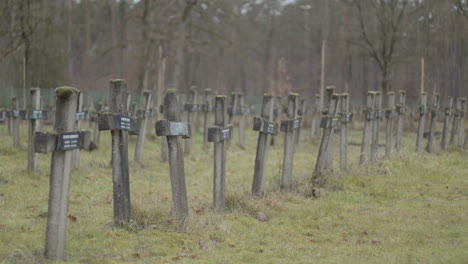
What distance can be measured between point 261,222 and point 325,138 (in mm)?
3420

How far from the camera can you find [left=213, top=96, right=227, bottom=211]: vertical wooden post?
802cm

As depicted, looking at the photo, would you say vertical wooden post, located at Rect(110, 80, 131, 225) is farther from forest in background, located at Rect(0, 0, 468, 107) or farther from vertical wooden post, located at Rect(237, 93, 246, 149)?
vertical wooden post, located at Rect(237, 93, 246, 149)

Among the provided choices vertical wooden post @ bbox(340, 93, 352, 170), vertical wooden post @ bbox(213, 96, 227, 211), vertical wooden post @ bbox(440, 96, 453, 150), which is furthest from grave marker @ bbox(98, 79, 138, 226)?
vertical wooden post @ bbox(440, 96, 453, 150)

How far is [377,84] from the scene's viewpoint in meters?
41.9

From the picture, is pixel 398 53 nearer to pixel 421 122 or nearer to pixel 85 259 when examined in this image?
pixel 421 122

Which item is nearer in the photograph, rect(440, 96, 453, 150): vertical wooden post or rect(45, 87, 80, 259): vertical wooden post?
rect(45, 87, 80, 259): vertical wooden post

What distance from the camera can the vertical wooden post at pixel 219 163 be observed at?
8023 millimetres

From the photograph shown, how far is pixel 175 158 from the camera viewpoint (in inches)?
283

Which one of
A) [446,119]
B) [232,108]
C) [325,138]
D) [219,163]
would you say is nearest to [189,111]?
[232,108]

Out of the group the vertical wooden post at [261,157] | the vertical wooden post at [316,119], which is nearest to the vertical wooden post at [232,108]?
the vertical wooden post at [316,119]

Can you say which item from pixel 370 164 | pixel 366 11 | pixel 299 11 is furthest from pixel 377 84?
pixel 370 164

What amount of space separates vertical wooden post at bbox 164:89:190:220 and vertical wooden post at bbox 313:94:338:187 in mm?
3439

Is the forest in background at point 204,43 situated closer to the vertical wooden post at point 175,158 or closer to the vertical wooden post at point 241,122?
the vertical wooden post at point 241,122

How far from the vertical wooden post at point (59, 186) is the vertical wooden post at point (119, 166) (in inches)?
48.4
